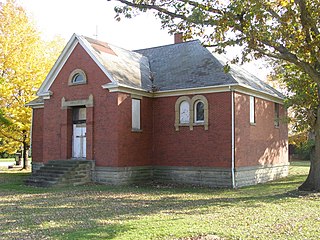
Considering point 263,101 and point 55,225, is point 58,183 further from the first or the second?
point 263,101

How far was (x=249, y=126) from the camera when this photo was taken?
22.0 metres

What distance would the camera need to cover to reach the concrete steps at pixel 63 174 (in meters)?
19.6

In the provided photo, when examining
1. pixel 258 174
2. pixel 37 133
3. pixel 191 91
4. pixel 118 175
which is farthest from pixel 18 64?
pixel 258 174

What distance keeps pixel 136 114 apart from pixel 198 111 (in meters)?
3.45

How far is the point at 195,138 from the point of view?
21.4 metres

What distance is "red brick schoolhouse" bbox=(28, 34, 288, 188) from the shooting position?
20609 millimetres

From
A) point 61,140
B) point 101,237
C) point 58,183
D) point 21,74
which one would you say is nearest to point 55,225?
point 101,237

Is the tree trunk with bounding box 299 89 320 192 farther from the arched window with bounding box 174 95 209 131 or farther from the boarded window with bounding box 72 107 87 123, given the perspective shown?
the boarded window with bounding box 72 107 87 123

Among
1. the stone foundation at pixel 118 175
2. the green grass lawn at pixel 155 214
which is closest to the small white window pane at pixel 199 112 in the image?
the stone foundation at pixel 118 175

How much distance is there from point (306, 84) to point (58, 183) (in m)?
12.9

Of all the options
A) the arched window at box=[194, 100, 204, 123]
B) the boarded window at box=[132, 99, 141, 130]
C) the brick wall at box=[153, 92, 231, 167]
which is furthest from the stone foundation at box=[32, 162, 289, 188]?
the arched window at box=[194, 100, 204, 123]

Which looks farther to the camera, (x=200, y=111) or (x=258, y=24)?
(x=200, y=111)

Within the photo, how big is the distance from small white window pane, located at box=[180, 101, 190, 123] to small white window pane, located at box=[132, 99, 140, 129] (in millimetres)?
2421

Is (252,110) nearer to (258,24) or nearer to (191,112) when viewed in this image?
(191,112)
